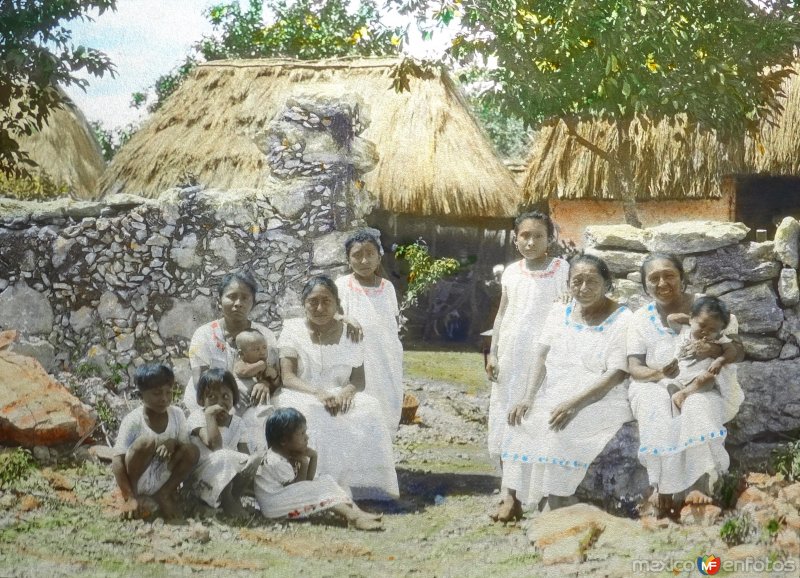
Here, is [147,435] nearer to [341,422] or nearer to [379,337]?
[341,422]

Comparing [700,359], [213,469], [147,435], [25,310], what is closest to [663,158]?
[700,359]

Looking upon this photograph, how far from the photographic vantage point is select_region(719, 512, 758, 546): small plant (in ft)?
10.8

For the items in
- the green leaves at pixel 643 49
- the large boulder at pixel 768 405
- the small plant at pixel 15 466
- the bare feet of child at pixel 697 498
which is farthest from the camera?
the green leaves at pixel 643 49

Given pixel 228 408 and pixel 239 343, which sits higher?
pixel 239 343

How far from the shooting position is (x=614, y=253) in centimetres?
446

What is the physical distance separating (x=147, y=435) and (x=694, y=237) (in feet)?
9.08

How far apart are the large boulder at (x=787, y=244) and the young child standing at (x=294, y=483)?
2373 millimetres

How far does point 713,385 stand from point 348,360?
175 centimetres

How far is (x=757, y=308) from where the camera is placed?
423 cm

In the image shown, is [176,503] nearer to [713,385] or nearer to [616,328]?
[616,328]

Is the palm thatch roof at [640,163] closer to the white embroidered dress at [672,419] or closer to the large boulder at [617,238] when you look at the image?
the large boulder at [617,238]

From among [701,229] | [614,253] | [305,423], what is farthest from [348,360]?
[701,229]

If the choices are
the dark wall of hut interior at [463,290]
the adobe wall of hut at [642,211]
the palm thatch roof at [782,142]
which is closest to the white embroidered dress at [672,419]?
the palm thatch roof at [782,142]

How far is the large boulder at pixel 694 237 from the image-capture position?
4246 mm
